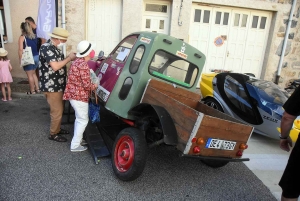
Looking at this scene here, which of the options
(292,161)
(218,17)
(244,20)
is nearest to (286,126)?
(292,161)

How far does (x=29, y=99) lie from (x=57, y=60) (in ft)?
10.3

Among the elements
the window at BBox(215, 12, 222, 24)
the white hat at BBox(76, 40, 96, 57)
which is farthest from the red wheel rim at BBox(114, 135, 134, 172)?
the window at BBox(215, 12, 222, 24)

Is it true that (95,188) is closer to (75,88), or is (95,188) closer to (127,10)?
(75,88)

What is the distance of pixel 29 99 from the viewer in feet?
19.6

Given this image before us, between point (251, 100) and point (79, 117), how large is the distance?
10.8 feet

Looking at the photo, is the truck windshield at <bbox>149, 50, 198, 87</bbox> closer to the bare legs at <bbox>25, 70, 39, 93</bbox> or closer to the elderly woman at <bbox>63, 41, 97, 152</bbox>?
the elderly woman at <bbox>63, 41, 97, 152</bbox>

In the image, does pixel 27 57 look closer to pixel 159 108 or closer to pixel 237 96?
pixel 159 108

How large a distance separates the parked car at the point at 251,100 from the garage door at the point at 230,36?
3.28 m

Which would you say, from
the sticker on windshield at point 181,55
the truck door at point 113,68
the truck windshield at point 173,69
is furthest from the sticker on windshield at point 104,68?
the sticker on windshield at point 181,55

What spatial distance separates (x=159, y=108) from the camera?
9.38 ft

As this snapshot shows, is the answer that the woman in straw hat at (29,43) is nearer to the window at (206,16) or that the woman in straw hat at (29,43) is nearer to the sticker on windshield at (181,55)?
the sticker on windshield at (181,55)

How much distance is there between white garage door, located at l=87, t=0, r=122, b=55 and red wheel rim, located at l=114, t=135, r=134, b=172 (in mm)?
5454

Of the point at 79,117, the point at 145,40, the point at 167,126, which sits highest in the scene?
the point at 145,40

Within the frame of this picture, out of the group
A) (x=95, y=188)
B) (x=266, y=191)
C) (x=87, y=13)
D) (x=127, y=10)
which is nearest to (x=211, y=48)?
(x=127, y=10)
